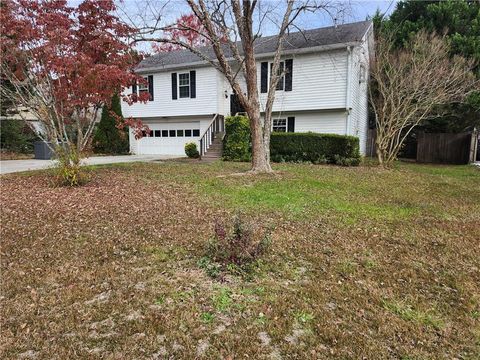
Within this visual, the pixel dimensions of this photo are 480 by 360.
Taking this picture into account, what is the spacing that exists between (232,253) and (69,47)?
288 inches

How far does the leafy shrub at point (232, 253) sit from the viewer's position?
12.2ft

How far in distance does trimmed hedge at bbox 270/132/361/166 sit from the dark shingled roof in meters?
3.92

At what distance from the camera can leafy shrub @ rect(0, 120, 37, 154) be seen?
1853 centimetres

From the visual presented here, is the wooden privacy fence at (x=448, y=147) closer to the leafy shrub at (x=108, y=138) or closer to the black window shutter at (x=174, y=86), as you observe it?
the black window shutter at (x=174, y=86)

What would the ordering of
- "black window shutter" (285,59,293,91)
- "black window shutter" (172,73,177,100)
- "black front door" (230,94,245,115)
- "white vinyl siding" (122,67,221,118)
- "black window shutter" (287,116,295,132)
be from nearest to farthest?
"black window shutter" (285,59,293,91)
"black window shutter" (287,116,295,132)
"white vinyl siding" (122,67,221,118)
"black front door" (230,94,245,115)
"black window shutter" (172,73,177,100)

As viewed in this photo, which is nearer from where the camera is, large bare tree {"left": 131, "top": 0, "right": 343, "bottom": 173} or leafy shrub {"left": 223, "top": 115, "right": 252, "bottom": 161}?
large bare tree {"left": 131, "top": 0, "right": 343, "bottom": 173}

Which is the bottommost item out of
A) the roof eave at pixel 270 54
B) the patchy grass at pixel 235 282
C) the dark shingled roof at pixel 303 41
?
the patchy grass at pixel 235 282

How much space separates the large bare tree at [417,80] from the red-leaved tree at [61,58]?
10131mm

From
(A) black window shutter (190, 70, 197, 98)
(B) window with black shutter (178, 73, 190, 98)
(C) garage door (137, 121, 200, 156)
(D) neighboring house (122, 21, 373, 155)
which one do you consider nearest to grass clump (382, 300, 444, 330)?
(D) neighboring house (122, 21, 373, 155)

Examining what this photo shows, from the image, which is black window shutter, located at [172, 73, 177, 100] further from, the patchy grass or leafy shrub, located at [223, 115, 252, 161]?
the patchy grass

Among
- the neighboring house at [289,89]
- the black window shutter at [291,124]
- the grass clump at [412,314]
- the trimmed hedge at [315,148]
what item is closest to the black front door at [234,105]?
the neighboring house at [289,89]

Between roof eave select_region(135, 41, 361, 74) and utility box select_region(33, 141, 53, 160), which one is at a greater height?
roof eave select_region(135, 41, 361, 74)

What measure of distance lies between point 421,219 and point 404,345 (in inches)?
154

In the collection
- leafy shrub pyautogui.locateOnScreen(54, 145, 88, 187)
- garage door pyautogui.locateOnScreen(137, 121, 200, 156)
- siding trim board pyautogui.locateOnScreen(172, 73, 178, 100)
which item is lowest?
leafy shrub pyautogui.locateOnScreen(54, 145, 88, 187)
